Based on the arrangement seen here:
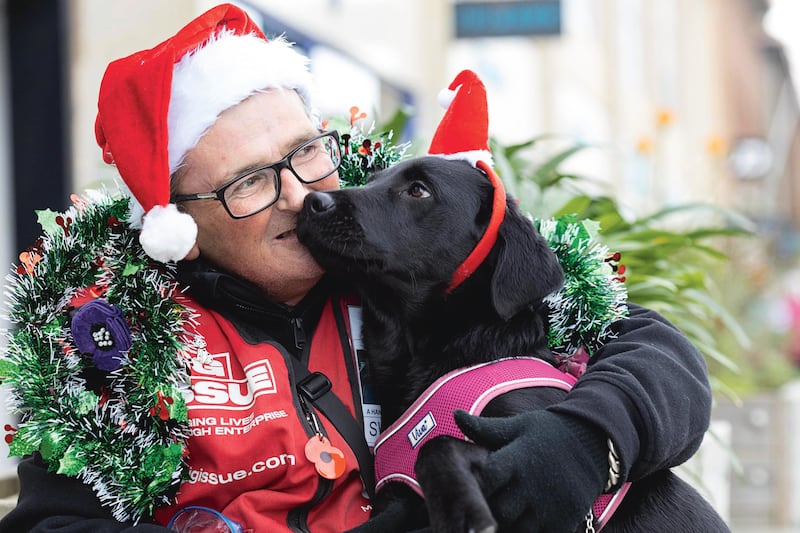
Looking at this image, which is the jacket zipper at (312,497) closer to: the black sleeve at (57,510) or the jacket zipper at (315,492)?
the jacket zipper at (315,492)

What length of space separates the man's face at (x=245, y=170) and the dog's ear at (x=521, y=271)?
0.40 metres

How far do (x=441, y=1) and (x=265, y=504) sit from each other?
7.28 m

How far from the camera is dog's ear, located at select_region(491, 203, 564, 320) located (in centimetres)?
188

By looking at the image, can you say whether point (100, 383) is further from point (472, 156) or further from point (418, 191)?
point (472, 156)

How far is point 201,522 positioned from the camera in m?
1.76

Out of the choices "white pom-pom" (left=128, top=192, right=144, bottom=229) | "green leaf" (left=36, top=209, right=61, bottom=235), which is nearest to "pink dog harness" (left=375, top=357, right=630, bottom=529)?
"white pom-pom" (left=128, top=192, right=144, bottom=229)

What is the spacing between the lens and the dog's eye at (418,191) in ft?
6.61

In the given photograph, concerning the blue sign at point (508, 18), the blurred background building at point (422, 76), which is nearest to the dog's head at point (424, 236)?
the blurred background building at point (422, 76)

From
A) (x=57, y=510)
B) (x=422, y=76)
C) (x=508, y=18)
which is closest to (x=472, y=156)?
(x=57, y=510)

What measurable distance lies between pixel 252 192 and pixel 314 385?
442 mm

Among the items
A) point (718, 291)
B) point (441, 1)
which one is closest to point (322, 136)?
point (718, 291)

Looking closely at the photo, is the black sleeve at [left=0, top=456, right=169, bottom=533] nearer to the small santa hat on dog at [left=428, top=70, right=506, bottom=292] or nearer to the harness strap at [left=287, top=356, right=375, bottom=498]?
the harness strap at [left=287, top=356, right=375, bottom=498]

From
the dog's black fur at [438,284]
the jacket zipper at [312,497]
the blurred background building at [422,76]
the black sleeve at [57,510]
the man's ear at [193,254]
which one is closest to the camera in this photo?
the black sleeve at [57,510]

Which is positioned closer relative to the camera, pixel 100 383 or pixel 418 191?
pixel 100 383
